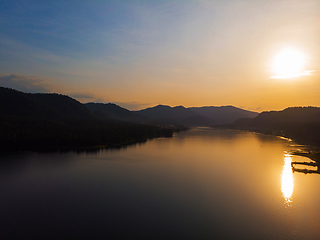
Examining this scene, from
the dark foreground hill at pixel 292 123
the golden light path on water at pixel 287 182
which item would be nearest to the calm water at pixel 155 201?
the golden light path on water at pixel 287 182

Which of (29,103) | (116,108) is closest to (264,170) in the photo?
(29,103)

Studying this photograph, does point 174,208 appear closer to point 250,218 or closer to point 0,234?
point 250,218

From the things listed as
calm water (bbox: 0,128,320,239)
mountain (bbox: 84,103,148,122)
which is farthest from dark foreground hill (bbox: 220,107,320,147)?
mountain (bbox: 84,103,148,122)

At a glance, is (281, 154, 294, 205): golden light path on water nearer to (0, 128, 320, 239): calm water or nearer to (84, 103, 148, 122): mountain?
(0, 128, 320, 239): calm water

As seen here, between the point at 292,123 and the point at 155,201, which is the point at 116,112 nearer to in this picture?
the point at 292,123

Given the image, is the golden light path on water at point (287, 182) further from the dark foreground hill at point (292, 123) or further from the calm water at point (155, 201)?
the dark foreground hill at point (292, 123)

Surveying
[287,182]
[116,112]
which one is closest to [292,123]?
[287,182]
